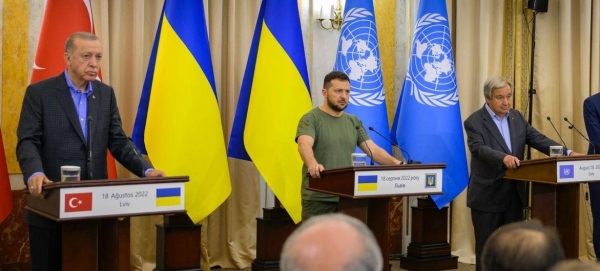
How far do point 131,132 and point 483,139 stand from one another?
2.48m

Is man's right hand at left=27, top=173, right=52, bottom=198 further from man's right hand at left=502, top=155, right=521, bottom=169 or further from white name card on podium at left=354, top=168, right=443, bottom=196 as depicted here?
man's right hand at left=502, top=155, right=521, bottom=169

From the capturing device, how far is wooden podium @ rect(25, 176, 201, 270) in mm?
3189

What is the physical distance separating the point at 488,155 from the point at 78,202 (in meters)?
2.79

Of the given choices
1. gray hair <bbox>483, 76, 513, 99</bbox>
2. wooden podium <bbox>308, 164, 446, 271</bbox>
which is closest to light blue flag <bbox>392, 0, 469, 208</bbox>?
gray hair <bbox>483, 76, 513, 99</bbox>

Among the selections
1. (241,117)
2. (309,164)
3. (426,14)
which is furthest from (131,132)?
(426,14)

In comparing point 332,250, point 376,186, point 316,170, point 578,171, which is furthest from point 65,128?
point 578,171

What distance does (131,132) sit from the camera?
5488mm

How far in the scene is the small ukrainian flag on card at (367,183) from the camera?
4.15 metres

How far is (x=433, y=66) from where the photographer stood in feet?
19.8

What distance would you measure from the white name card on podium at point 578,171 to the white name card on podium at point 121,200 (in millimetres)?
2443

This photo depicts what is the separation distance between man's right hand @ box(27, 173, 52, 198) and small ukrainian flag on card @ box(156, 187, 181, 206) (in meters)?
0.47

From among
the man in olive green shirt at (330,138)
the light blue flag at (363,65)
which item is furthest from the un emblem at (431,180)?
the light blue flag at (363,65)

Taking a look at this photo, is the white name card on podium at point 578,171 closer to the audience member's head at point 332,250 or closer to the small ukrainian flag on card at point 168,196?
the small ukrainian flag on card at point 168,196

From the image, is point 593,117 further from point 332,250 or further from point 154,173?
point 332,250
